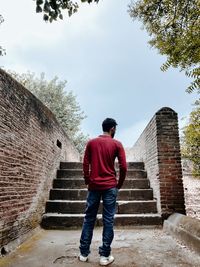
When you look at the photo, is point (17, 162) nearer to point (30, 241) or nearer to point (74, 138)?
point (30, 241)

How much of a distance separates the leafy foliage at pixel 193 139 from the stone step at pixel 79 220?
1.35m

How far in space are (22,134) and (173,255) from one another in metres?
2.77

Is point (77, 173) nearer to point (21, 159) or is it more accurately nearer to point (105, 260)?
point (21, 159)

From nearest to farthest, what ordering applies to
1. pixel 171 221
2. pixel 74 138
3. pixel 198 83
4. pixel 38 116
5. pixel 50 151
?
pixel 198 83 < pixel 171 221 < pixel 38 116 < pixel 50 151 < pixel 74 138

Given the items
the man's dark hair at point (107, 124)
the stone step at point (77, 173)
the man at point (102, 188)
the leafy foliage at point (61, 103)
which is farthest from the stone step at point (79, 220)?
the leafy foliage at point (61, 103)

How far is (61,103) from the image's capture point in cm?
1569

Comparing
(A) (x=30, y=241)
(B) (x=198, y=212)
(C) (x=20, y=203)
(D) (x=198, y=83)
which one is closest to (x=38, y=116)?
(C) (x=20, y=203)

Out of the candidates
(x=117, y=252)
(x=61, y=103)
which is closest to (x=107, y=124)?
(x=117, y=252)

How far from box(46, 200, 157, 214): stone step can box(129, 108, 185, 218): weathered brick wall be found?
24cm

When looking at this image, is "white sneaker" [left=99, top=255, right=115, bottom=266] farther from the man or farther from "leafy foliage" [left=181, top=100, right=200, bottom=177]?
"leafy foliage" [left=181, top=100, right=200, bottom=177]

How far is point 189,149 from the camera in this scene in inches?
206

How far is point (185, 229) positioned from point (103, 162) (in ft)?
5.52

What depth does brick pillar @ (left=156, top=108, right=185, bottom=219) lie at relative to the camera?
15.6 ft

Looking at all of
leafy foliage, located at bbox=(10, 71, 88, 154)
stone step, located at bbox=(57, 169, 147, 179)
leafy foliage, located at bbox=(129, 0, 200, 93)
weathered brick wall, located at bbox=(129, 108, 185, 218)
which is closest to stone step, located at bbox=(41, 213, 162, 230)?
weathered brick wall, located at bbox=(129, 108, 185, 218)
